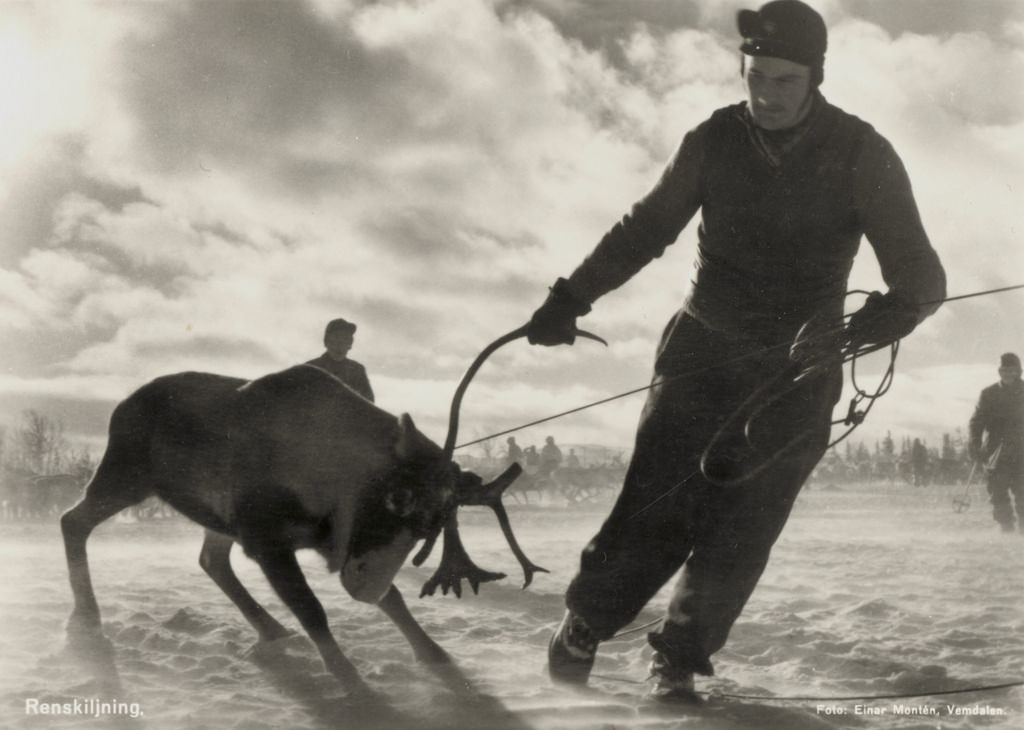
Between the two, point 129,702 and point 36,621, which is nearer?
point 129,702

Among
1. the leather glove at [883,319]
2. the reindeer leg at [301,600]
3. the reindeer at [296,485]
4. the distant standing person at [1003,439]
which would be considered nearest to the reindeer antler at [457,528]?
the reindeer at [296,485]

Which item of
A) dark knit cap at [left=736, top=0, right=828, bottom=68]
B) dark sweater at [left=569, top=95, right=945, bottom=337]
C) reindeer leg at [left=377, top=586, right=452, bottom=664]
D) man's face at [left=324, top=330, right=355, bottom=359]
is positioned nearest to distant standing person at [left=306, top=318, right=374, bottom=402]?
man's face at [left=324, top=330, right=355, bottom=359]

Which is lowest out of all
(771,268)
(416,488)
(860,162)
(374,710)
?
(374,710)

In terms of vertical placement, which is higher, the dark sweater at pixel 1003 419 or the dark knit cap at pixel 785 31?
the dark knit cap at pixel 785 31

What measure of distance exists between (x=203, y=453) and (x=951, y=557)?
21.1 feet

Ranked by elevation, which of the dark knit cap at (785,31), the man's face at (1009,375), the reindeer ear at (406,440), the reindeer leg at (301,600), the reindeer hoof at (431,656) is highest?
the dark knit cap at (785,31)

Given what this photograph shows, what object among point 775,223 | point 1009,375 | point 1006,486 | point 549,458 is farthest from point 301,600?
point 549,458

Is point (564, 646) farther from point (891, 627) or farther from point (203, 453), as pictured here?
point (891, 627)

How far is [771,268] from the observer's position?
3.35 m

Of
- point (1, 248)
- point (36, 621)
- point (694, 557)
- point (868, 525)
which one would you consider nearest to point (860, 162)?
point (694, 557)

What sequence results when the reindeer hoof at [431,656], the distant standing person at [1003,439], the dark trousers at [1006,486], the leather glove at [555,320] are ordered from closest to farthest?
the leather glove at [555,320] < the reindeer hoof at [431,656] < the distant standing person at [1003,439] < the dark trousers at [1006,486]

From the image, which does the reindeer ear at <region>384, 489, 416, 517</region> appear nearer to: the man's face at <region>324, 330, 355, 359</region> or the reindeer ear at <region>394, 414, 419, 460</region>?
the reindeer ear at <region>394, 414, 419, 460</region>

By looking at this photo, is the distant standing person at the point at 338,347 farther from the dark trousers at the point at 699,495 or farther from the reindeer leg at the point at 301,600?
the dark trousers at the point at 699,495

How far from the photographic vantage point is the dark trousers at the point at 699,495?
3.28 metres
